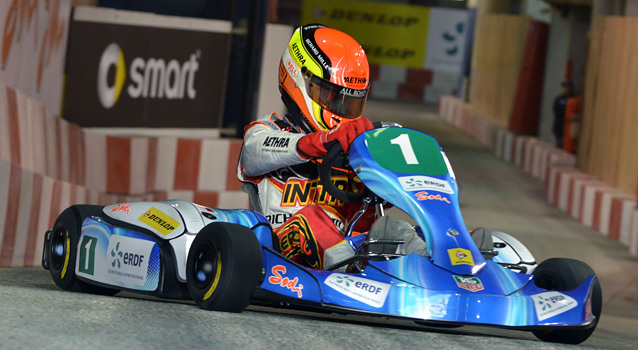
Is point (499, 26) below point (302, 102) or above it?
above

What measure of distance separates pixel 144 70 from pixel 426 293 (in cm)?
508

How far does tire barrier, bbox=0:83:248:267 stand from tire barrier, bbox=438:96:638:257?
3.29 meters

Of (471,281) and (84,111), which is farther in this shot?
(84,111)

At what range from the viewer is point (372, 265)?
4.08 m

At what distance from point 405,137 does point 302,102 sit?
65 centimetres

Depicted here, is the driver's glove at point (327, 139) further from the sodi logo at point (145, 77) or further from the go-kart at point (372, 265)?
the sodi logo at point (145, 77)

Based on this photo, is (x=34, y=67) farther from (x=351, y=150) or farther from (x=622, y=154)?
(x=622, y=154)

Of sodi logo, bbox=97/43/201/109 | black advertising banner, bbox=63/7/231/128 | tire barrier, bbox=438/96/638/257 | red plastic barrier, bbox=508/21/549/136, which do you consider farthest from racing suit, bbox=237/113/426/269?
red plastic barrier, bbox=508/21/549/136

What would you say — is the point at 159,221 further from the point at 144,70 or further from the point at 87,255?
the point at 144,70

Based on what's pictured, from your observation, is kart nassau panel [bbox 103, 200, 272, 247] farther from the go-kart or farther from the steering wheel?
the steering wheel

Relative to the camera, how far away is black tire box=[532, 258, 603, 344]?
4367mm

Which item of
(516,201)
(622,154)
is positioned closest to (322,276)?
(622,154)

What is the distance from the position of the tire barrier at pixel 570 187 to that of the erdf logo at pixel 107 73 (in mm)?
4230

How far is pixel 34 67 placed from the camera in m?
7.09
